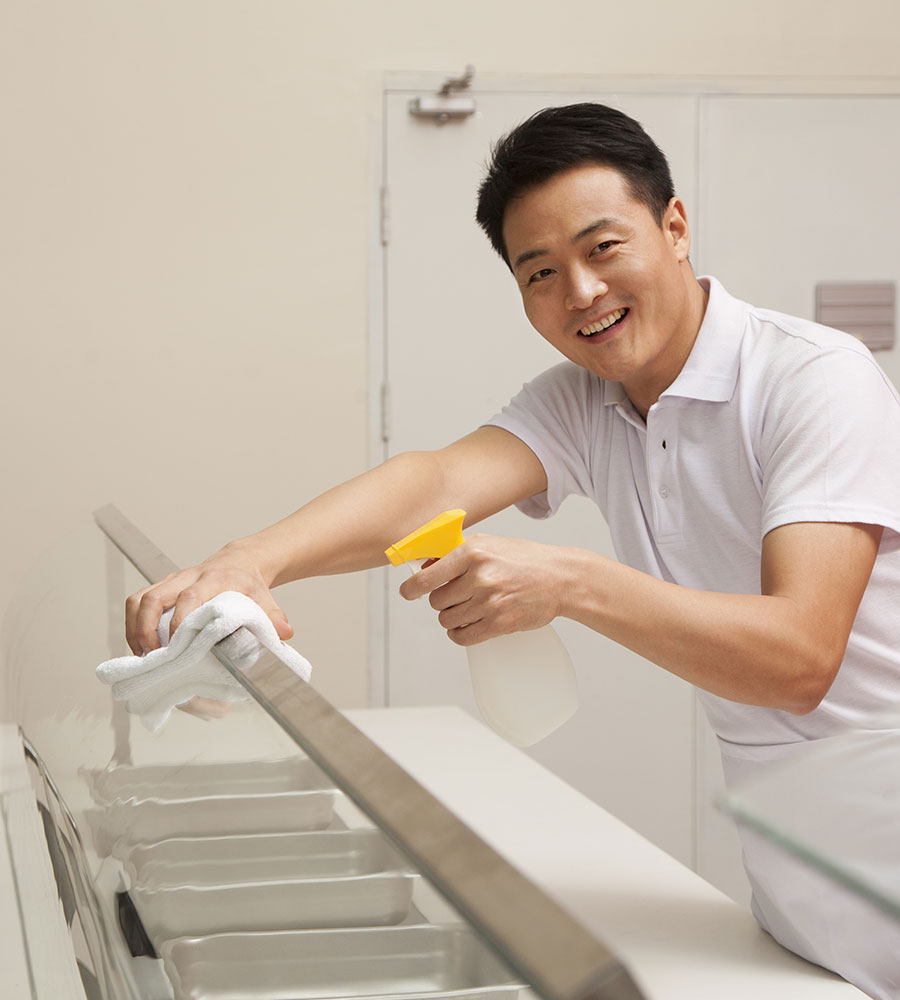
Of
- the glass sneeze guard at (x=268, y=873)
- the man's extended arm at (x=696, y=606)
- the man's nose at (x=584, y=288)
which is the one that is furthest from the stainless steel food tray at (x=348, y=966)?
the man's nose at (x=584, y=288)

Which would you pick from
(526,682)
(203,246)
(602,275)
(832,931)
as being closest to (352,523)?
(526,682)

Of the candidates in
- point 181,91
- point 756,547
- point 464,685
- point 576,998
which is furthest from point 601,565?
point 181,91

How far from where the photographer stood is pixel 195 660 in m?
0.93

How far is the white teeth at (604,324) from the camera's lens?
1.46m

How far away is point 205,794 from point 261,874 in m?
0.14

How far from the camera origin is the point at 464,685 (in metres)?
3.42

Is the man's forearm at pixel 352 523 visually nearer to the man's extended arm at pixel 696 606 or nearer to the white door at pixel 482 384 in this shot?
the man's extended arm at pixel 696 606

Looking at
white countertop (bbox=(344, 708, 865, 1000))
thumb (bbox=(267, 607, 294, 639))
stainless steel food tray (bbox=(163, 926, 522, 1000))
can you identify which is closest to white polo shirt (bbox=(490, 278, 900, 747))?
white countertop (bbox=(344, 708, 865, 1000))

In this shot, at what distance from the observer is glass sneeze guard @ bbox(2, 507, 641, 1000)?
42 centimetres

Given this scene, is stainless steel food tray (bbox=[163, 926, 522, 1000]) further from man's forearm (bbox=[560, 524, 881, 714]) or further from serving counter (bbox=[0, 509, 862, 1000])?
man's forearm (bbox=[560, 524, 881, 714])

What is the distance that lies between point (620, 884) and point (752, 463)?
0.54m

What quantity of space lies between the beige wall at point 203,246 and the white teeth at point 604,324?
1.90 meters

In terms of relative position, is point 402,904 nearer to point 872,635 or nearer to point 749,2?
point 872,635

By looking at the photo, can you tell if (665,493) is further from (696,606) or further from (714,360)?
(696,606)
